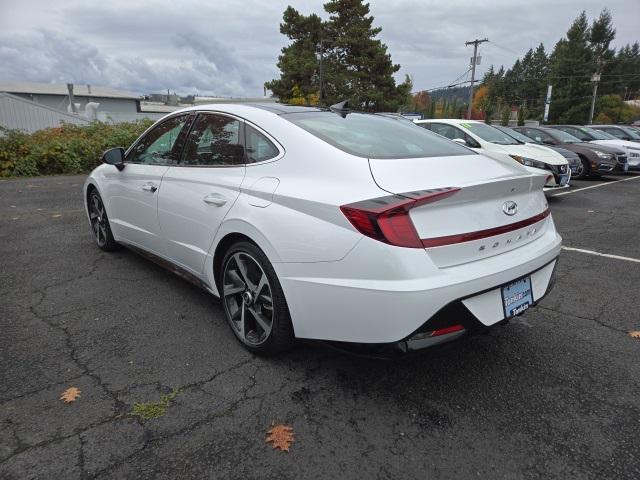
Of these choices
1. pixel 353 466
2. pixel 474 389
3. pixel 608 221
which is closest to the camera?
pixel 353 466

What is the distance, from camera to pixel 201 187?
3111 millimetres

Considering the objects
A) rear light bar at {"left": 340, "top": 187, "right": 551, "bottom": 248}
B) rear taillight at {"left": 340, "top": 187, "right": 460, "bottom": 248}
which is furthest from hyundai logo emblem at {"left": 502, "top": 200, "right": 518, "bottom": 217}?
rear taillight at {"left": 340, "top": 187, "right": 460, "bottom": 248}

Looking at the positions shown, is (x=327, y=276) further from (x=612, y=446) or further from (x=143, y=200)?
(x=143, y=200)

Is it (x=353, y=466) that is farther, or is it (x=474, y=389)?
(x=474, y=389)

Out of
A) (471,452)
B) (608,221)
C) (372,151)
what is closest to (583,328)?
(471,452)

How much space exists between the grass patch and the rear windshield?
167 cm

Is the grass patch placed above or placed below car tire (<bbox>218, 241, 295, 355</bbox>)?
below

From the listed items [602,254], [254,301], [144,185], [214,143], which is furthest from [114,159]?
[602,254]

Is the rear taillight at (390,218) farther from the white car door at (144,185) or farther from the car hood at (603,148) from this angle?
the car hood at (603,148)

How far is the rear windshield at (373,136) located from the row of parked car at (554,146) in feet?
2.68

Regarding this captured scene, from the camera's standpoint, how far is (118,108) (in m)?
49.9

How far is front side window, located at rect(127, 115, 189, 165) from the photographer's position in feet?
11.9

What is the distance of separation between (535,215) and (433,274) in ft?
3.33

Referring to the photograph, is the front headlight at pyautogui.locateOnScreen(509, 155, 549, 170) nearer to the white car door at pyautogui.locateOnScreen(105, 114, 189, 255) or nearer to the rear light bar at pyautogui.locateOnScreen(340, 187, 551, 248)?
the white car door at pyautogui.locateOnScreen(105, 114, 189, 255)
